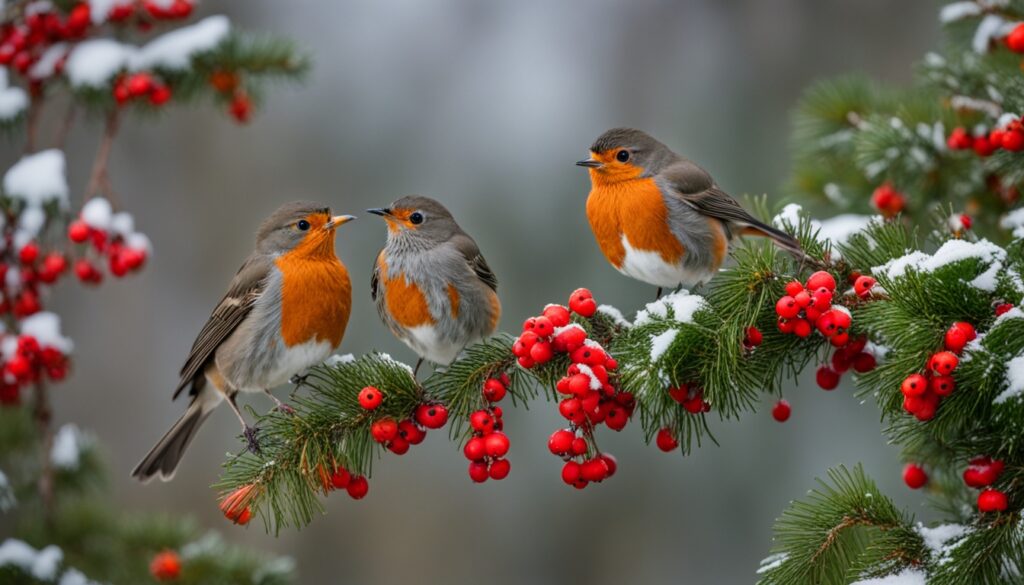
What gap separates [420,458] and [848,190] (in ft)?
14.9

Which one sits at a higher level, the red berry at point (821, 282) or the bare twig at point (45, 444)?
the bare twig at point (45, 444)

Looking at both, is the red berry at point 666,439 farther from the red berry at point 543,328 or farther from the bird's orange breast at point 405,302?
the bird's orange breast at point 405,302

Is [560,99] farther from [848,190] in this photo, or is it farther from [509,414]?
[848,190]

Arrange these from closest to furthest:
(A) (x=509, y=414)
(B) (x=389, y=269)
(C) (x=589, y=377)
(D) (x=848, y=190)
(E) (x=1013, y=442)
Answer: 1. (E) (x=1013, y=442)
2. (C) (x=589, y=377)
3. (B) (x=389, y=269)
4. (D) (x=848, y=190)
5. (A) (x=509, y=414)

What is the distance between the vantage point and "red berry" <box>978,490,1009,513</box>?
6.73 ft

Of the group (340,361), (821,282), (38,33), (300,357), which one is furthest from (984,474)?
(38,33)

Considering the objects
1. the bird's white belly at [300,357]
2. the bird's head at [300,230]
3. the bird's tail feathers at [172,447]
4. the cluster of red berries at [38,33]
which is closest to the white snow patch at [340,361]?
the bird's white belly at [300,357]

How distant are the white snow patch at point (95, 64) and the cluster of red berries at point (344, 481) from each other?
188cm

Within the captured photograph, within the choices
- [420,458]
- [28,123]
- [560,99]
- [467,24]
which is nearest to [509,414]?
[420,458]

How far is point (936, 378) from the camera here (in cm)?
198

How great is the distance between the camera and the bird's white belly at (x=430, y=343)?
3414mm

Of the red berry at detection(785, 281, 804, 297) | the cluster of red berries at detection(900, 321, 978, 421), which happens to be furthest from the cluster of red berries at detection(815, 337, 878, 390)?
the cluster of red berries at detection(900, 321, 978, 421)

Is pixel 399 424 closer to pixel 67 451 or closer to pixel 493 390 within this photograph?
pixel 493 390

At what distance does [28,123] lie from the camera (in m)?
3.63
